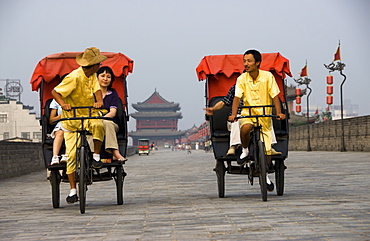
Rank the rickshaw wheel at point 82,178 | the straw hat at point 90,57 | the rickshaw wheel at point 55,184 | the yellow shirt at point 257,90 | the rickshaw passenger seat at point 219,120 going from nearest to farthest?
the rickshaw wheel at point 82,178 < the straw hat at point 90,57 < the rickshaw wheel at point 55,184 < the yellow shirt at point 257,90 < the rickshaw passenger seat at point 219,120

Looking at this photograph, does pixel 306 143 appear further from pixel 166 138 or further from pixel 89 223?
pixel 166 138

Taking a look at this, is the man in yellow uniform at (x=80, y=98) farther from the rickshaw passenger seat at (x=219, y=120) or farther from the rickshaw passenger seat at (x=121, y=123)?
the rickshaw passenger seat at (x=219, y=120)

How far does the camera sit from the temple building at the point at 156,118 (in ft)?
468

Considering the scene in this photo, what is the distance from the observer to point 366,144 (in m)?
33.1

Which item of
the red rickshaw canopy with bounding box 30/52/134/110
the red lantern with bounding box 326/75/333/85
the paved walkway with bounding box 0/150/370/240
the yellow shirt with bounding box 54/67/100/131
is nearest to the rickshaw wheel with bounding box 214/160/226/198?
the paved walkway with bounding box 0/150/370/240

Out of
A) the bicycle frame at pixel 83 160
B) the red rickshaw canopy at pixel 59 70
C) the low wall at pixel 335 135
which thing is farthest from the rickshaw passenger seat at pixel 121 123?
the low wall at pixel 335 135

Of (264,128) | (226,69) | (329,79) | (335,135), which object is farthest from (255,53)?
(329,79)

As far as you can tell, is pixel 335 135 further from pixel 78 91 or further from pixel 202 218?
pixel 202 218

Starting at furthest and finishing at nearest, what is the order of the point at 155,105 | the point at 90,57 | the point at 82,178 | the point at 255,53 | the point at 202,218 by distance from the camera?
1. the point at 155,105
2. the point at 255,53
3. the point at 90,57
4. the point at 82,178
5. the point at 202,218

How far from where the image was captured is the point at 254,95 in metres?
8.32

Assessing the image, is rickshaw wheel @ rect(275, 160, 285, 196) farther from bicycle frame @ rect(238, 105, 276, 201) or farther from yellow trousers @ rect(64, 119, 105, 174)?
yellow trousers @ rect(64, 119, 105, 174)

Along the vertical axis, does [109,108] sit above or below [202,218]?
above

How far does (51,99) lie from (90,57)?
1278mm

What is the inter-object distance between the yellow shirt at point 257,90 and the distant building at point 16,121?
74304 mm
